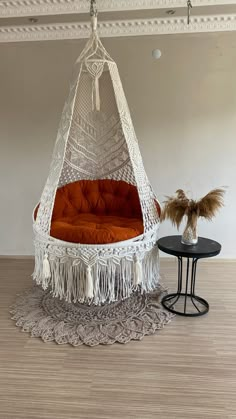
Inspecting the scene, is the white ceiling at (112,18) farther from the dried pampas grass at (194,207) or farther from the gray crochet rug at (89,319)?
the gray crochet rug at (89,319)

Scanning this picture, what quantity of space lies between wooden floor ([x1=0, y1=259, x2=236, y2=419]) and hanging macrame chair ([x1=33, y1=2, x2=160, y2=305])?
0.42 m

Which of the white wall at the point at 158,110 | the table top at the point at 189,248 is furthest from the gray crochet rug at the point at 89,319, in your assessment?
the white wall at the point at 158,110

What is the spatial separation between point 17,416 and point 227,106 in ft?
10.1

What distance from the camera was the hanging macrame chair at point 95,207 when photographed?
2.39 m

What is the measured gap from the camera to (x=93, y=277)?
2.39 meters

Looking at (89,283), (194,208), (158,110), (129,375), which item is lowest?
(129,375)

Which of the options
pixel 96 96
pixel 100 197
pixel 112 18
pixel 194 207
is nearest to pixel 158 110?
pixel 96 96

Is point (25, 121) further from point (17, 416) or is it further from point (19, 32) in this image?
point (17, 416)

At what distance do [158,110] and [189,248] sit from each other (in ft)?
5.17

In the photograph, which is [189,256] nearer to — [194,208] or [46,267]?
[194,208]

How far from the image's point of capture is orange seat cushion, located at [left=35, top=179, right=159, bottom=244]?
2779 mm

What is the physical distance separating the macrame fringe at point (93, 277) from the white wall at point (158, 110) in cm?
123

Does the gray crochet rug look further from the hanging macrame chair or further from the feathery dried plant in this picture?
the feathery dried plant

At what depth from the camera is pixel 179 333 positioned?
7.73 ft
